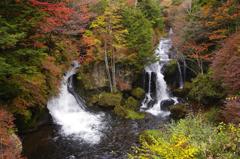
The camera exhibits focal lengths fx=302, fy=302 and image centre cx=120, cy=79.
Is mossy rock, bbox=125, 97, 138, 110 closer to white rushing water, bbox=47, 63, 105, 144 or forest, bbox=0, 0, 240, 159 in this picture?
forest, bbox=0, 0, 240, 159

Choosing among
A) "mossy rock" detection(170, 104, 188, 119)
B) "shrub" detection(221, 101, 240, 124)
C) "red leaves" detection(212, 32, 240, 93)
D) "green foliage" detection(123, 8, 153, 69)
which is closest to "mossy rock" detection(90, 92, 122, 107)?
"green foliage" detection(123, 8, 153, 69)

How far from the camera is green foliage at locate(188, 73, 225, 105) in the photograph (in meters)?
23.1

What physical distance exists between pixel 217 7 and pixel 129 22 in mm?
A: 8272

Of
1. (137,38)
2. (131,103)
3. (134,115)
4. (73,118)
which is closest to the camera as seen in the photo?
(73,118)

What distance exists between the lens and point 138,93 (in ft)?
94.1

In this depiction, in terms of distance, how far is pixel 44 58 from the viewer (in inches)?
662

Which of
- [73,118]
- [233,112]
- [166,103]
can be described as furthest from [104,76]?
[233,112]

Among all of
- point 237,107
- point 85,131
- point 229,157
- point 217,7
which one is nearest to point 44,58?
point 85,131

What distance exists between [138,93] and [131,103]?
76.6 inches

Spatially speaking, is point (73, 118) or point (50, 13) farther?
point (73, 118)

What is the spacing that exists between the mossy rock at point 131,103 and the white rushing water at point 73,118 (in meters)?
2.86

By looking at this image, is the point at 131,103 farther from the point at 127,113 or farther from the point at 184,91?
the point at 184,91

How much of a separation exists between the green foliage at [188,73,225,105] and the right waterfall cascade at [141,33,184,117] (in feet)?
9.84

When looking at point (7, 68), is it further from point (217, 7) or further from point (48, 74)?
point (217, 7)
